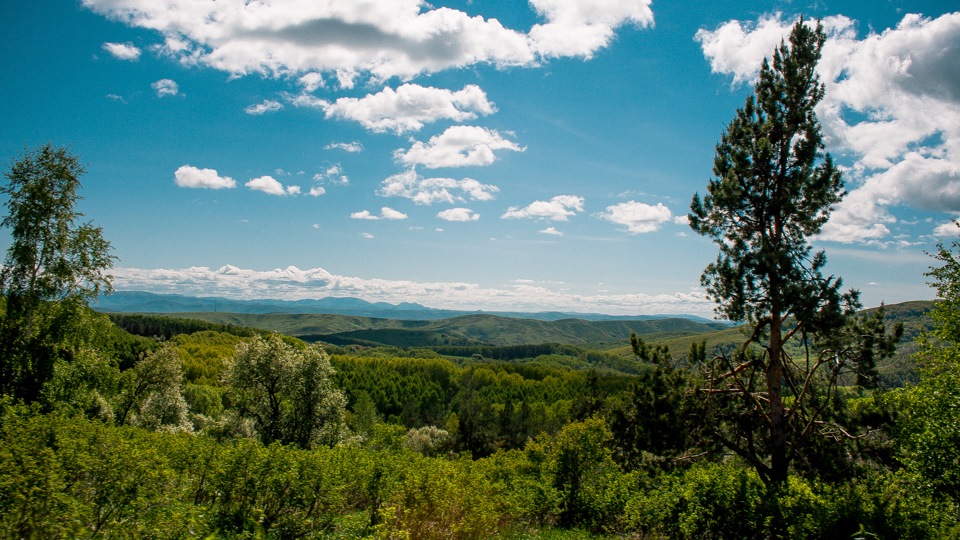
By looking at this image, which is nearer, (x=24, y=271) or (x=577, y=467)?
(x=24, y=271)

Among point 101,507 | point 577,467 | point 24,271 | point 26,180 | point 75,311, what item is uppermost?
point 26,180

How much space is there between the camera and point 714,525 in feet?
54.3

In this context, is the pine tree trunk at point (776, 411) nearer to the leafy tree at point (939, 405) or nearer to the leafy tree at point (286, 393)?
the leafy tree at point (939, 405)

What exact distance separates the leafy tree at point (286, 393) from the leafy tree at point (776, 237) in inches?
1102

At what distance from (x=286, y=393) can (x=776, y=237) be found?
3331 cm

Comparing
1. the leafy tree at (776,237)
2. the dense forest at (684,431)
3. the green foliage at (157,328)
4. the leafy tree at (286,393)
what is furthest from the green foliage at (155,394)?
the green foliage at (157,328)

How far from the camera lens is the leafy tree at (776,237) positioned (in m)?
15.8

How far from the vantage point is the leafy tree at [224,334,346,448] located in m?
34.0

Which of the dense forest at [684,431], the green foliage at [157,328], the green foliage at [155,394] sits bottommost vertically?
the green foliage at [157,328]

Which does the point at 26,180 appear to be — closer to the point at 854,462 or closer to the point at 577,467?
the point at 577,467

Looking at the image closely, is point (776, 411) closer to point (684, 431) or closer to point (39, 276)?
point (684, 431)

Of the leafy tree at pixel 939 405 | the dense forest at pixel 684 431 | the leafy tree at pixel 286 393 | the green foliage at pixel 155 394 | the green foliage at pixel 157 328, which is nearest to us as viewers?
the dense forest at pixel 684 431

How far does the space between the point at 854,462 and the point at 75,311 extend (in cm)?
3504

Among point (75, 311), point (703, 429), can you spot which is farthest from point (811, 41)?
point (75, 311)
